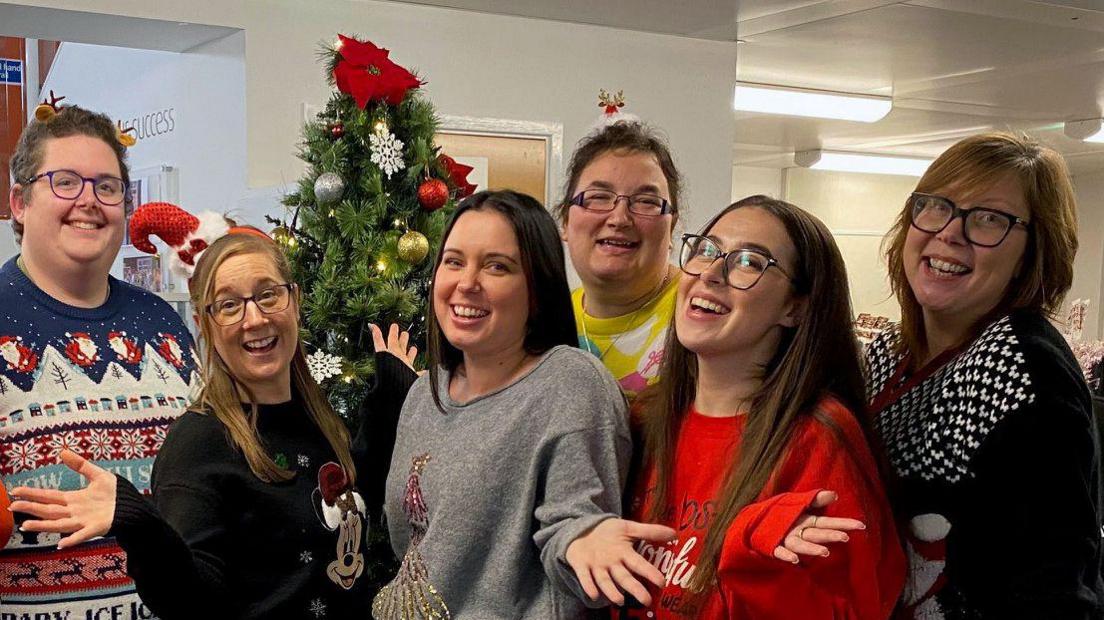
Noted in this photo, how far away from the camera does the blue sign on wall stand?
6681mm

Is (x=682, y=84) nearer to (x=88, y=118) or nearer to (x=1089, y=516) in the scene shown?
(x=88, y=118)

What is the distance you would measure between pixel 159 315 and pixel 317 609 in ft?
2.55

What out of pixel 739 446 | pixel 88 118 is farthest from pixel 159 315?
pixel 739 446

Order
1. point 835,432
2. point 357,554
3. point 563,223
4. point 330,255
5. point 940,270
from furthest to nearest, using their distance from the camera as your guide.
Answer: point 330,255 → point 563,223 → point 357,554 → point 940,270 → point 835,432

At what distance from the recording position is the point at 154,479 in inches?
75.9

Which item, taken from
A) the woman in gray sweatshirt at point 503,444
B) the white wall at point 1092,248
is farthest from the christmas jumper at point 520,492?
the white wall at point 1092,248

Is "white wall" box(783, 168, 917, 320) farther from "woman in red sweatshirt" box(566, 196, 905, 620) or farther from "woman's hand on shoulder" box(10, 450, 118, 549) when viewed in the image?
"woman's hand on shoulder" box(10, 450, 118, 549)

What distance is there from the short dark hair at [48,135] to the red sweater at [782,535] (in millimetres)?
1369

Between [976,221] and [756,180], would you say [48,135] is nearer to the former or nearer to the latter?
[976,221]

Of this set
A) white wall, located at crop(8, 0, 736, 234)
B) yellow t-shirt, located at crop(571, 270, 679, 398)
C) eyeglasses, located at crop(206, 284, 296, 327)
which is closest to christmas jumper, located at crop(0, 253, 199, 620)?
eyeglasses, located at crop(206, 284, 296, 327)

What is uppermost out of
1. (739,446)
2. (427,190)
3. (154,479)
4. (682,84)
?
(682,84)

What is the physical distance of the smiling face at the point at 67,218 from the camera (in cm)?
212

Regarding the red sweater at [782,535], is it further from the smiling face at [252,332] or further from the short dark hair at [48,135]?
the short dark hair at [48,135]

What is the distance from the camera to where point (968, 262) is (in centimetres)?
189
